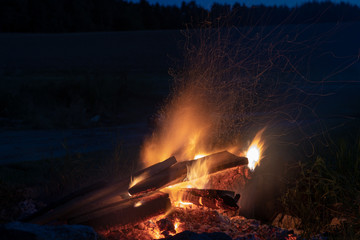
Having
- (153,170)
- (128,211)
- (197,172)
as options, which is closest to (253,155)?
(197,172)

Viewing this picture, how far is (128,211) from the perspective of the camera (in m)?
3.28

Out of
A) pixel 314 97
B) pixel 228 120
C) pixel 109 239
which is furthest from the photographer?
pixel 314 97

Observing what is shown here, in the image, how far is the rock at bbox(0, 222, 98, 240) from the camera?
228 centimetres

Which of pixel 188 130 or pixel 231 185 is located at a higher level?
pixel 188 130

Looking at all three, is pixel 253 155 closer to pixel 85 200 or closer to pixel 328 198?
pixel 328 198

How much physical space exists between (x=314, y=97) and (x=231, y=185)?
9.99 meters

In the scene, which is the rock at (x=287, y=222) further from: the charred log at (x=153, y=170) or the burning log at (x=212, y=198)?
the charred log at (x=153, y=170)

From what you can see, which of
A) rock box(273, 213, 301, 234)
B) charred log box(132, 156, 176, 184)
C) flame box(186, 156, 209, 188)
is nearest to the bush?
rock box(273, 213, 301, 234)

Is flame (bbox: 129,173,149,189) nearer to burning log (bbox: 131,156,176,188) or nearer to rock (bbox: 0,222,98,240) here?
burning log (bbox: 131,156,176,188)

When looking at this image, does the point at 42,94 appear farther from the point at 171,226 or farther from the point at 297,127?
the point at 171,226

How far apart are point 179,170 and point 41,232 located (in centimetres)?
173

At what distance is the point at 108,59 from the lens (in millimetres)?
30328

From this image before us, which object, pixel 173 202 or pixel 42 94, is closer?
pixel 173 202

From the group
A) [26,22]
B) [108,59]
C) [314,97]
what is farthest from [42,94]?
[26,22]
